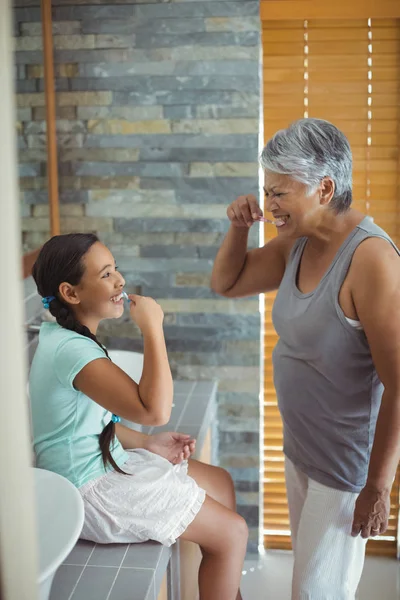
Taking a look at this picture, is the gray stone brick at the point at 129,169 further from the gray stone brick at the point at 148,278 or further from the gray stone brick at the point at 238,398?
the gray stone brick at the point at 238,398

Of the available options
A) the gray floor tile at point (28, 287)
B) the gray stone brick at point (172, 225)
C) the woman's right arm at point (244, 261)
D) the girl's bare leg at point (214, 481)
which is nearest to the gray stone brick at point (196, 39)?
the gray stone brick at point (172, 225)

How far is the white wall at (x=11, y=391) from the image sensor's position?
468mm

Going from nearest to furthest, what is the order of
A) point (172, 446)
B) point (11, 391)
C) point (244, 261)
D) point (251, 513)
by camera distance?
point (11, 391)
point (172, 446)
point (244, 261)
point (251, 513)

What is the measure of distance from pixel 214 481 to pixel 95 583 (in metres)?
0.54

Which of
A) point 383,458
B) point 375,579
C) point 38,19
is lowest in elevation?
point 375,579

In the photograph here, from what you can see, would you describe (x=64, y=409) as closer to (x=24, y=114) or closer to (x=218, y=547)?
(x=218, y=547)

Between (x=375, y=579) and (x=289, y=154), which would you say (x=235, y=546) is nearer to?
(x=289, y=154)

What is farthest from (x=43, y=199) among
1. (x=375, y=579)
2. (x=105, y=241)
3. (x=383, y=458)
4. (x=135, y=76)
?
(x=375, y=579)

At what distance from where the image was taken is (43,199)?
2779 mm

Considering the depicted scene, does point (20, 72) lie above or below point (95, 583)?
above

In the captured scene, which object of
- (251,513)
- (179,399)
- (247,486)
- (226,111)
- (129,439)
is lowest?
(251,513)

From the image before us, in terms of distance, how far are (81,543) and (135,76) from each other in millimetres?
1714

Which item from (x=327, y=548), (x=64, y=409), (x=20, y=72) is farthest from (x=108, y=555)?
(x=20, y=72)

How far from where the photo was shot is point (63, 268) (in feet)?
5.90
